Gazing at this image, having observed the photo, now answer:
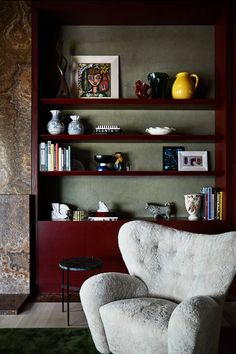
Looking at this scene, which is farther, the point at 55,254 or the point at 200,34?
the point at 200,34

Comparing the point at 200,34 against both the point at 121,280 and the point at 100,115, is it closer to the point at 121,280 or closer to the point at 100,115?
the point at 100,115

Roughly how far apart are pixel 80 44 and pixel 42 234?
195 centimetres

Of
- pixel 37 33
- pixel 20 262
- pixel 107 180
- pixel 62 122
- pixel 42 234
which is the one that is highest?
pixel 37 33

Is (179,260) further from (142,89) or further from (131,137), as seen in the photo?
(142,89)

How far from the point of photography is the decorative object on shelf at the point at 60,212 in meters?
4.03

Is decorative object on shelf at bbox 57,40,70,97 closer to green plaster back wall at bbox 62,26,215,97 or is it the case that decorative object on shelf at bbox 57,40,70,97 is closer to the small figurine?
green plaster back wall at bbox 62,26,215,97

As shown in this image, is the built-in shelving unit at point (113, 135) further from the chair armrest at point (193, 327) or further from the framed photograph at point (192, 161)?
the chair armrest at point (193, 327)

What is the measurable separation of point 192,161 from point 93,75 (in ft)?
4.34

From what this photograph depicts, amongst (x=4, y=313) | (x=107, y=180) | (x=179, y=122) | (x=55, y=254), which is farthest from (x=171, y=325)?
(x=179, y=122)

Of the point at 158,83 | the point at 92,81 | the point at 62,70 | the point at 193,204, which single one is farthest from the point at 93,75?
the point at 193,204

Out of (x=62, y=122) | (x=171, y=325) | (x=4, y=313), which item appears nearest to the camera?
(x=171, y=325)

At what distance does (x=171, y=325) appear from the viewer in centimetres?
201

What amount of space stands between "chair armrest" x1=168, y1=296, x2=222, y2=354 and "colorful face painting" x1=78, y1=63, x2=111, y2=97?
265cm

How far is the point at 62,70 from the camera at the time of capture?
419 cm
